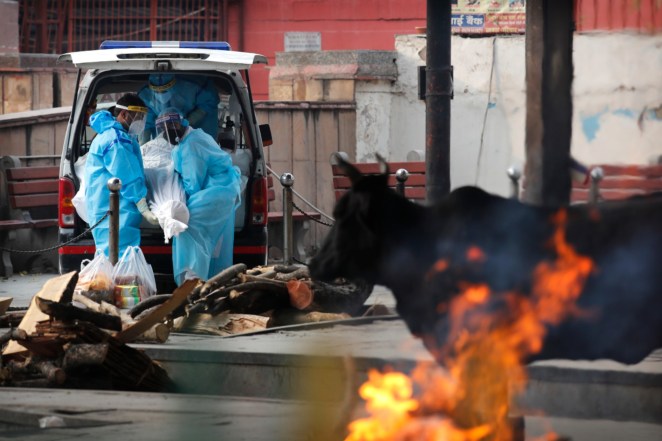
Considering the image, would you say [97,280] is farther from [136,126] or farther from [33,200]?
[33,200]

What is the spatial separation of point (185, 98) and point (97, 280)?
1.75 metres

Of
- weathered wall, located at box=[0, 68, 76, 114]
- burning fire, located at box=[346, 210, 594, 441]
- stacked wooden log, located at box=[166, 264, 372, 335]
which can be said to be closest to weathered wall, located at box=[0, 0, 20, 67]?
weathered wall, located at box=[0, 68, 76, 114]

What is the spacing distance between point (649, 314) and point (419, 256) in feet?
2.75

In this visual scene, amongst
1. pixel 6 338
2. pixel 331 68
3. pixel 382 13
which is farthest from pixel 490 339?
pixel 382 13

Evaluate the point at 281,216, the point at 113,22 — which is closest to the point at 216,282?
the point at 281,216

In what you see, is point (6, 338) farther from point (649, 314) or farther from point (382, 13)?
point (382, 13)

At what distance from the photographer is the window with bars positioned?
2508 cm

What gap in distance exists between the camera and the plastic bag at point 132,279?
35.5 ft

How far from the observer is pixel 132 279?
36.0ft

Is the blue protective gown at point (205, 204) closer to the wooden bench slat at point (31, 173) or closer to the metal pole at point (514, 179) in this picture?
the wooden bench slat at point (31, 173)

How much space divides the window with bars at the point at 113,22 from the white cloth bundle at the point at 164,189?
13489mm

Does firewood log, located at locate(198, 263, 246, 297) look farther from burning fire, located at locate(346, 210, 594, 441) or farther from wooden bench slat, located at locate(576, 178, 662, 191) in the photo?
wooden bench slat, located at locate(576, 178, 662, 191)

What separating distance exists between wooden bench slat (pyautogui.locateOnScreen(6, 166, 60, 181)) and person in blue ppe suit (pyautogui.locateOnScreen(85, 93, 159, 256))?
2.89 m

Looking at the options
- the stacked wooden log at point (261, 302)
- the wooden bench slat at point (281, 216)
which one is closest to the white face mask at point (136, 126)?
the stacked wooden log at point (261, 302)
